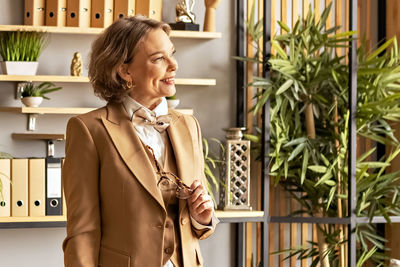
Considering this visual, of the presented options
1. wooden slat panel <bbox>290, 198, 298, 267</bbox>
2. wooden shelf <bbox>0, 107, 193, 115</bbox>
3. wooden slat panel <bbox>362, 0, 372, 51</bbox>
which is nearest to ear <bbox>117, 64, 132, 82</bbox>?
wooden shelf <bbox>0, 107, 193, 115</bbox>

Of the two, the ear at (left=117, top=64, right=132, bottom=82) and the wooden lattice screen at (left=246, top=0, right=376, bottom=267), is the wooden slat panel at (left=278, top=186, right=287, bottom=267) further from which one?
the ear at (left=117, top=64, right=132, bottom=82)

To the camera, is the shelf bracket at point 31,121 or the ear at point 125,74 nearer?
the ear at point 125,74

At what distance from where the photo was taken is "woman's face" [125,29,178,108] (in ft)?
6.73

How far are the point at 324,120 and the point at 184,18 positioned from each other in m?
1.10

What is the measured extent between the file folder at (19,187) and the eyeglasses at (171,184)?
168 cm

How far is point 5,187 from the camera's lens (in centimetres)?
350

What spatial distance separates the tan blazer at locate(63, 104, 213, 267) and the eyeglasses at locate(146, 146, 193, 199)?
0.05m

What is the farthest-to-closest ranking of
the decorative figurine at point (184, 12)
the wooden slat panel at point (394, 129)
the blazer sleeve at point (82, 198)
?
1. the wooden slat panel at point (394, 129)
2. the decorative figurine at point (184, 12)
3. the blazer sleeve at point (82, 198)

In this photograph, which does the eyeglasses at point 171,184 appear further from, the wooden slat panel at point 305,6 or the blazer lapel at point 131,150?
the wooden slat panel at point 305,6

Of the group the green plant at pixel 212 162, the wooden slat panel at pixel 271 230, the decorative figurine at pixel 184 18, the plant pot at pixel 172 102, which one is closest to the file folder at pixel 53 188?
the plant pot at pixel 172 102

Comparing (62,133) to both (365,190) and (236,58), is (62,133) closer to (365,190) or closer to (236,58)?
(236,58)

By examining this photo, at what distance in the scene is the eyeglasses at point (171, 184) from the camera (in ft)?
6.46

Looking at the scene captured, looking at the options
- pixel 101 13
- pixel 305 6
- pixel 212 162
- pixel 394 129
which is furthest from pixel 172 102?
pixel 394 129

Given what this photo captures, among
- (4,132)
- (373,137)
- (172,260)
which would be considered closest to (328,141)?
(373,137)
